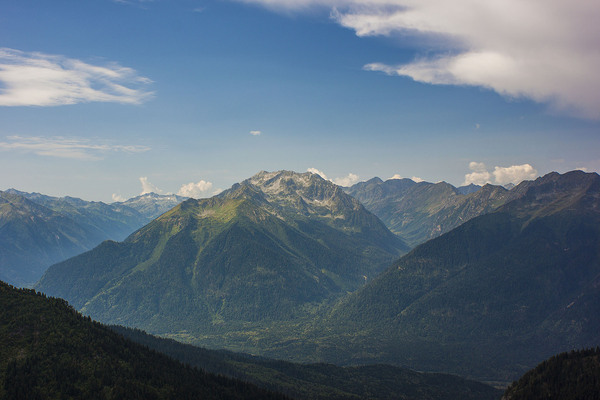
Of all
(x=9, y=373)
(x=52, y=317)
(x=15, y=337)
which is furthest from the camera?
(x=52, y=317)

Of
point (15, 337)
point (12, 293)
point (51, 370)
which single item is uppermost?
point (12, 293)

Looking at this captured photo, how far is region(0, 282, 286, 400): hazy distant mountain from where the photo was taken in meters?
156

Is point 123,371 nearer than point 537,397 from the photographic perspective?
Yes

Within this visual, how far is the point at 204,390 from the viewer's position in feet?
652

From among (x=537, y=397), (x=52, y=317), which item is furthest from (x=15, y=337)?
(x=537, y=397)

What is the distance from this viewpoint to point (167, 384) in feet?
616

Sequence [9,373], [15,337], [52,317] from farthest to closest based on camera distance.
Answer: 1. [52,317]
2. [15,337]
3. [9,373]

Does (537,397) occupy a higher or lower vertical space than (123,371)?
lower

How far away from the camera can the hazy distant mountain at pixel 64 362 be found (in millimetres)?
155625

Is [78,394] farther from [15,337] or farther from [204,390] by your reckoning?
[204,390]

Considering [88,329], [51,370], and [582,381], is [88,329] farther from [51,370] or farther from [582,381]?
[582,381]

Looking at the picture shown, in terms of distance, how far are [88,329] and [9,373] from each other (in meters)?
41.3

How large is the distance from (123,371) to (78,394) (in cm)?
2276

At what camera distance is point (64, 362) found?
167875 millimetres
